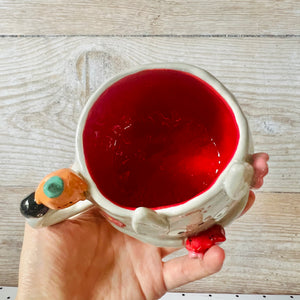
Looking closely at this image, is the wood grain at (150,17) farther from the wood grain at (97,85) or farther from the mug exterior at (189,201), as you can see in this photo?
the mug exterior at (189,201)

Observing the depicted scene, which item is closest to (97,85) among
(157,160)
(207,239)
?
(157,160)

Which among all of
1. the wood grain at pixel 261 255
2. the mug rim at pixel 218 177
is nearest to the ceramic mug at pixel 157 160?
the mug rim at pixel 218 177

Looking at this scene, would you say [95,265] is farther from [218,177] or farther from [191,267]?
[218,177]

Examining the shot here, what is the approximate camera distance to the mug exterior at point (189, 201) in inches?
12.6

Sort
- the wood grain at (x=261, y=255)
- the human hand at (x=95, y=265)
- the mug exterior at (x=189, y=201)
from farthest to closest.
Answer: the wood grain at (x=261, y=255), the human hand at (x=95, y=265), the mug exterior at (x=189, y=201)

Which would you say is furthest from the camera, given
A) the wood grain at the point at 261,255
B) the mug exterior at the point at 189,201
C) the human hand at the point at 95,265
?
the wood grain at the point at 261,255

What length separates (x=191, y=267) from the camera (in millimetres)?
459

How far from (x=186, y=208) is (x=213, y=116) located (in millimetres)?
124

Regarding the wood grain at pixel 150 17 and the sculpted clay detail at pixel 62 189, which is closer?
the sculpted clay detail at pixel 62 189

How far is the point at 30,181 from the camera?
2.00ft

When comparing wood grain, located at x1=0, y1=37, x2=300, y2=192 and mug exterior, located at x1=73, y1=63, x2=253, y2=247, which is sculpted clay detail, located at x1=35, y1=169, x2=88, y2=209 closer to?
mug exterior, located at x1=73, y1=63, x2=253, y2=247

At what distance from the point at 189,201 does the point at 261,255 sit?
0.31m

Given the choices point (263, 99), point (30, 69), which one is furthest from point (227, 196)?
point (30, 69)

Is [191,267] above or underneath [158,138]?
underneath
